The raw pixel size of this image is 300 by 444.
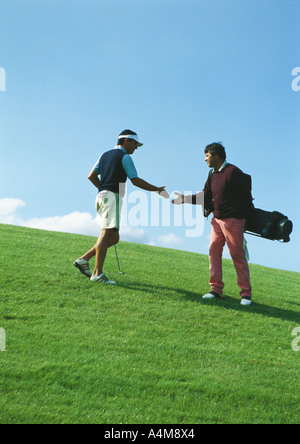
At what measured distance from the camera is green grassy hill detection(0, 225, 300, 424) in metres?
4.77

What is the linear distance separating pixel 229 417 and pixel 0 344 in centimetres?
316

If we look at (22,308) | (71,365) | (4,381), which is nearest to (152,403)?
(71,365)

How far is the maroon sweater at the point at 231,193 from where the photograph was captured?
885cm

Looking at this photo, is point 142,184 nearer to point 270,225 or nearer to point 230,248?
point 230,248

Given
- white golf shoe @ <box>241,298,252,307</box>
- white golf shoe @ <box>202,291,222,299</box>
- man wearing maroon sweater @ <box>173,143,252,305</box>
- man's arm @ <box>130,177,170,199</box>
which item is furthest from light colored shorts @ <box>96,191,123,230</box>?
white golf shoe @ <box>241,298,252,307</box>

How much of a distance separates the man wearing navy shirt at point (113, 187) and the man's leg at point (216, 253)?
4.64 ft

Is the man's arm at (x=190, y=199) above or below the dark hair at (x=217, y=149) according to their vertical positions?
below

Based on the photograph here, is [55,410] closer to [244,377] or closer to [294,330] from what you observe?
[244,377]

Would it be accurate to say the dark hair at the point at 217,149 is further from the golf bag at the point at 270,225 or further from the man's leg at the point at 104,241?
the man's leg at the point at 104,241

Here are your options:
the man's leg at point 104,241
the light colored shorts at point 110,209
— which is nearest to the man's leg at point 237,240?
the light colored shorts at point 110,209

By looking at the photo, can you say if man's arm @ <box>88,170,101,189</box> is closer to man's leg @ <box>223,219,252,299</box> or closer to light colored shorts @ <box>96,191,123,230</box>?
light colored shorts @ <box>96,191,123,230</box>

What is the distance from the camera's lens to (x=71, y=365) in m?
5.49

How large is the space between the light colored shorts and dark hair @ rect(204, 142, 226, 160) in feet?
6.77

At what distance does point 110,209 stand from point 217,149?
2472mm
